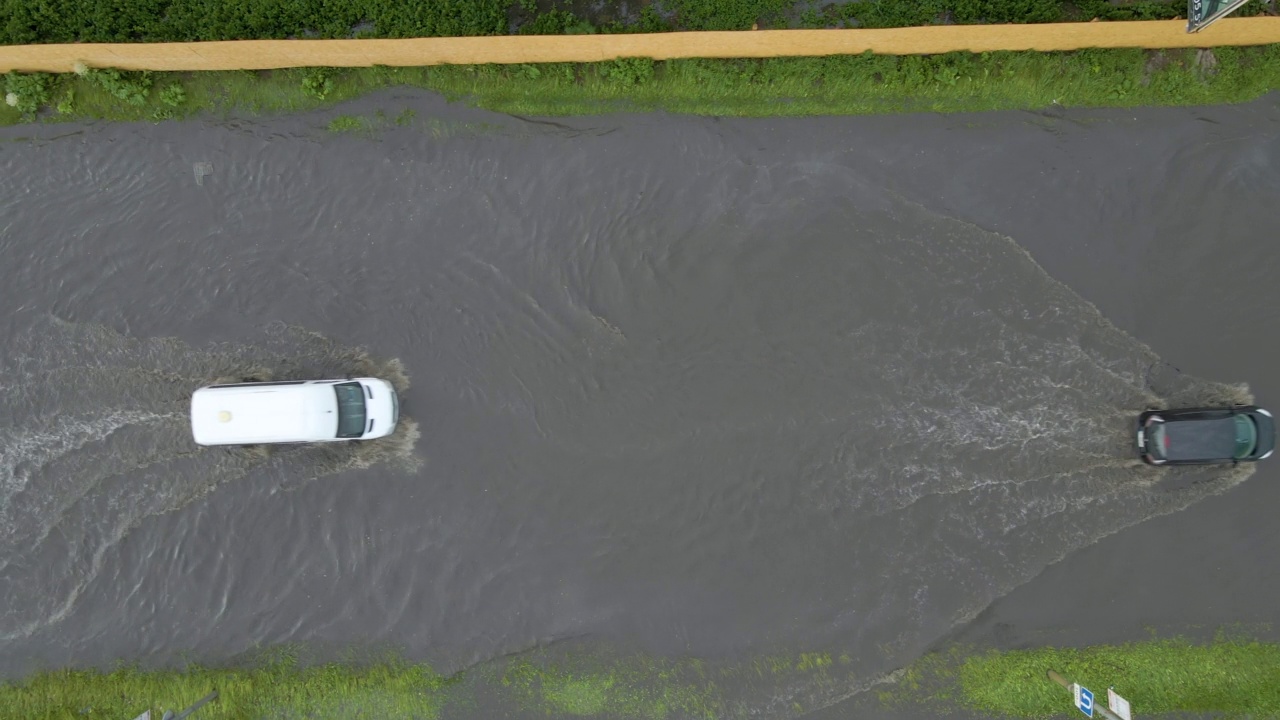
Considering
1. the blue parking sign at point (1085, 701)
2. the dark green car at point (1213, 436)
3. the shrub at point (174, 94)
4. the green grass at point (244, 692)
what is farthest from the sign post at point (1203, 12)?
the shrub at point (174, 94)

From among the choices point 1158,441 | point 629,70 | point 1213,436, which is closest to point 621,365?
point 629,70

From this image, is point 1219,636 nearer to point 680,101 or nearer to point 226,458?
point 680,101

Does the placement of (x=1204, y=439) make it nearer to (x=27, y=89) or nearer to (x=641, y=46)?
(x=641, y=46)

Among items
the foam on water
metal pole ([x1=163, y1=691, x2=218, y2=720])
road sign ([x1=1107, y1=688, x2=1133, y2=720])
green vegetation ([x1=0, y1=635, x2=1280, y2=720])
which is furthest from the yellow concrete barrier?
metal pole ([x1=163, y1=691, x2=218, y2=720])

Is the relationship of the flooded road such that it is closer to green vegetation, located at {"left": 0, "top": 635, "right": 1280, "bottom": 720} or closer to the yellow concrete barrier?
green vegetation, located at {"left": 0, "top": 635, "right": 1280, "bottom": 720}

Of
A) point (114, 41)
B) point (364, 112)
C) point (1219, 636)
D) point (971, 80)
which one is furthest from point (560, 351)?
point (1219, 636)
